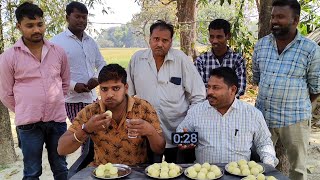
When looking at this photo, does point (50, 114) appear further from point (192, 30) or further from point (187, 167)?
point (192, 30)

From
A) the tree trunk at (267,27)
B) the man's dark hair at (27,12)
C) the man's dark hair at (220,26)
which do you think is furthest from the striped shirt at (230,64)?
the man's dark hair at (27,12)

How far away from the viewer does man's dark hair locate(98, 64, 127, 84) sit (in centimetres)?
258

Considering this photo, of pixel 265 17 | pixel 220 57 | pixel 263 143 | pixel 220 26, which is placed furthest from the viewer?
pixel 265 17

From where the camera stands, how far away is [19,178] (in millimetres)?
4660

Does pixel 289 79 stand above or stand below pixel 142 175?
above

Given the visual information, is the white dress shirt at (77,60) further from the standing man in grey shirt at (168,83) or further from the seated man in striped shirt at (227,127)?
the seated man in striped shirt at (227,127)

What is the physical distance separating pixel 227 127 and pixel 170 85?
650 millimetres

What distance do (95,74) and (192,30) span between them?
5450 millimetres

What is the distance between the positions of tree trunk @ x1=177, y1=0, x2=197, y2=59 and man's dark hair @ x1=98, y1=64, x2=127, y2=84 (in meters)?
6.19

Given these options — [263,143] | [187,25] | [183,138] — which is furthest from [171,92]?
[187,25]

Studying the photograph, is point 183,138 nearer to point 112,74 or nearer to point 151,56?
point 112,74

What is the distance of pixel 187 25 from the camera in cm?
877

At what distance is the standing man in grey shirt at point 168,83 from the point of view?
3119 mm

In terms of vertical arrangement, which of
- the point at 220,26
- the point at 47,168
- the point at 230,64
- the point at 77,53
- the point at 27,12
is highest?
the point at 27,12
